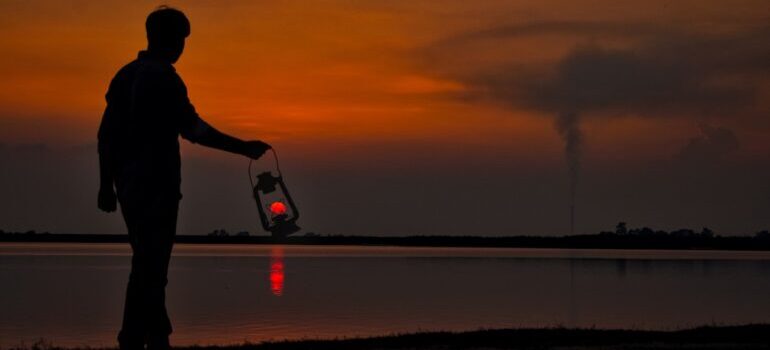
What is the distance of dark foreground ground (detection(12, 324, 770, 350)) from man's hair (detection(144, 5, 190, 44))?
846 cm

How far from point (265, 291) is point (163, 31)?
191ft

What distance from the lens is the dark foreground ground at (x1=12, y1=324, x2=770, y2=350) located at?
15883 mm

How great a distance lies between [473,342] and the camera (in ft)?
56.7

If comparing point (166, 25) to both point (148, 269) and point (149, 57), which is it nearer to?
point (149, 57)

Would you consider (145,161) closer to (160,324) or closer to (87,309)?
(160,324)

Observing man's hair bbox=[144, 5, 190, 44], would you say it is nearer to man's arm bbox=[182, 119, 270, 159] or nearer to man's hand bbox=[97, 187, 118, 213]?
man's arm bbox=[182, 119, 270, 159]

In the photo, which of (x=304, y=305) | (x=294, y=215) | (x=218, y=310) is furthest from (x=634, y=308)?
(x=294, y=215)

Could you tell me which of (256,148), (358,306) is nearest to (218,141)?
(256,148)

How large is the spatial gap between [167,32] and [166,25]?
0.05m

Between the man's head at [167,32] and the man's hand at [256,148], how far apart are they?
80 centimetres

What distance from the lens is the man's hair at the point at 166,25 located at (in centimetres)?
806

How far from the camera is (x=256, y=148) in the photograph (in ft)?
26.3

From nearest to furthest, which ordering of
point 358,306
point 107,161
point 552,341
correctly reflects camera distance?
point 107,161 → point 552,341 → point 358,306

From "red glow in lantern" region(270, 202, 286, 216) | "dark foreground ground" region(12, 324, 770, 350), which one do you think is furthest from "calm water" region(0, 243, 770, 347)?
"red glow in lantern" region(270, 202, 286, 216)
